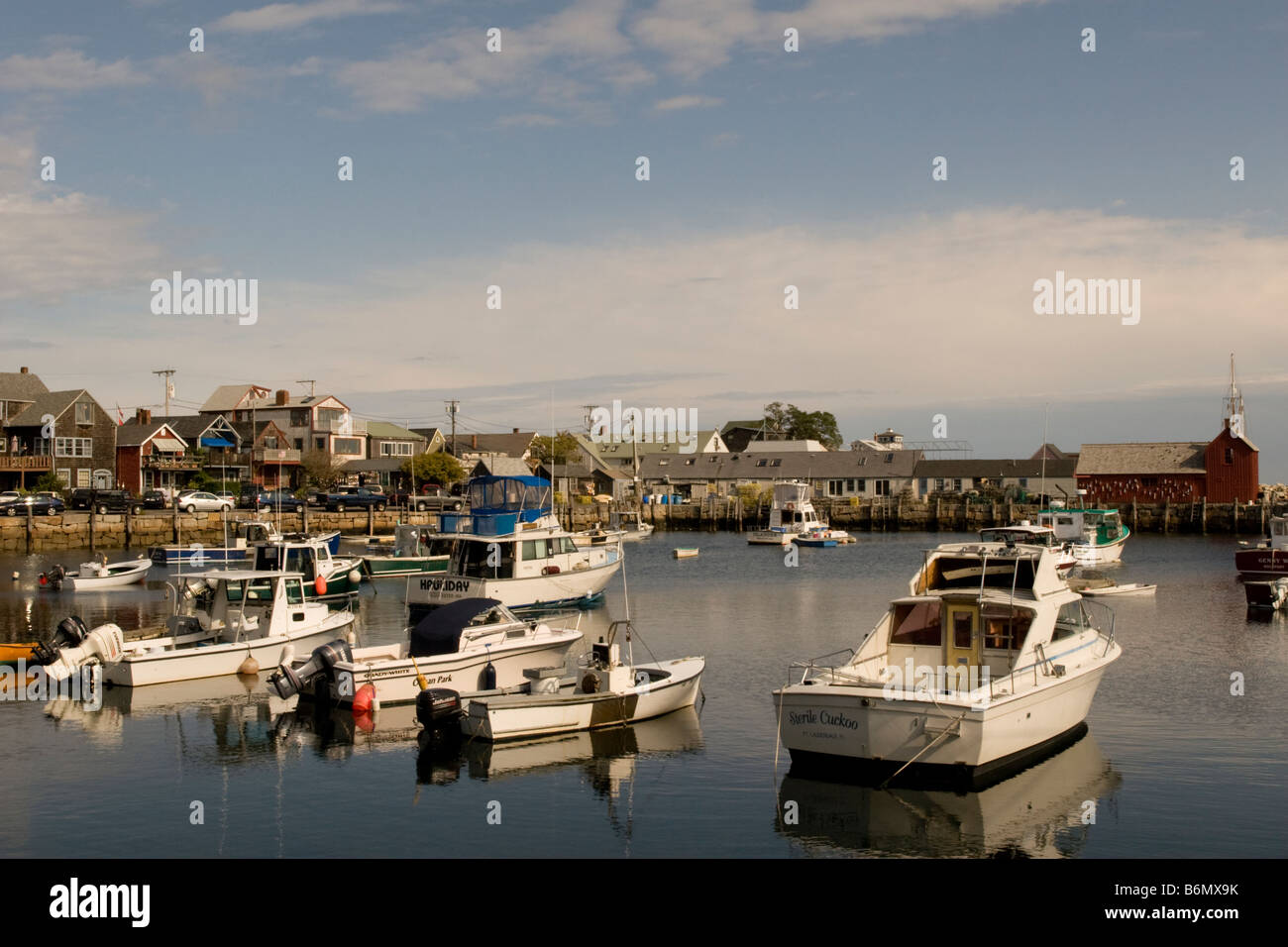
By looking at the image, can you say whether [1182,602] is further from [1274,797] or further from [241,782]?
[241,782]

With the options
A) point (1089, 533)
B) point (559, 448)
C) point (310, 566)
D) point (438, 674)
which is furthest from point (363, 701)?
point (559, 448)

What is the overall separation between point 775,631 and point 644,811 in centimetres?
1912

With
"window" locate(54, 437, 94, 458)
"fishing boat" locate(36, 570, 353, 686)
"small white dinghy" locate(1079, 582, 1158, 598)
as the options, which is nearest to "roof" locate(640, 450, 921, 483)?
"window" locate(54, 437, 94, 458)

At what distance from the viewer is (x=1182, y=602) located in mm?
43594

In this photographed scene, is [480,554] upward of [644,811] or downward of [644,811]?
upward

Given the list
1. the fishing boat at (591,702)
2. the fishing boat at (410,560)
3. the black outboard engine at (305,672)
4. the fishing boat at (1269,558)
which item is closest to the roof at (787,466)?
the fishing boat at (1269,558)

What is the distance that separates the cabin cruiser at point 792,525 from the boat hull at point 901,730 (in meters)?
61.2

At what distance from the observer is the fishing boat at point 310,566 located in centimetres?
3509

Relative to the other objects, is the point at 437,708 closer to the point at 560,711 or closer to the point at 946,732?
the point at 560,711

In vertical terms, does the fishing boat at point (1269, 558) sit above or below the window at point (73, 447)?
below

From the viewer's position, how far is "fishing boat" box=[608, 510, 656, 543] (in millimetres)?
87875

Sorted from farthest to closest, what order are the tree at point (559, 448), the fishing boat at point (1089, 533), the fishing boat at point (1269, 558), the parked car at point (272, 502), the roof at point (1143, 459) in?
the tree at point (559, 448) < the roof at point (1143, 459) < the parked car at point (272, 502) < the fishing boat at point (1089, 533) < the fishing boat at point (1269, 558)

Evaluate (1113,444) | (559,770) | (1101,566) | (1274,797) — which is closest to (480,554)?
(559,770)

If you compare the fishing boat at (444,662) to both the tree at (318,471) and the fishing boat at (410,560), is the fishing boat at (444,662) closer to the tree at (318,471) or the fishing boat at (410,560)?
the fishing boat at (410,560)
